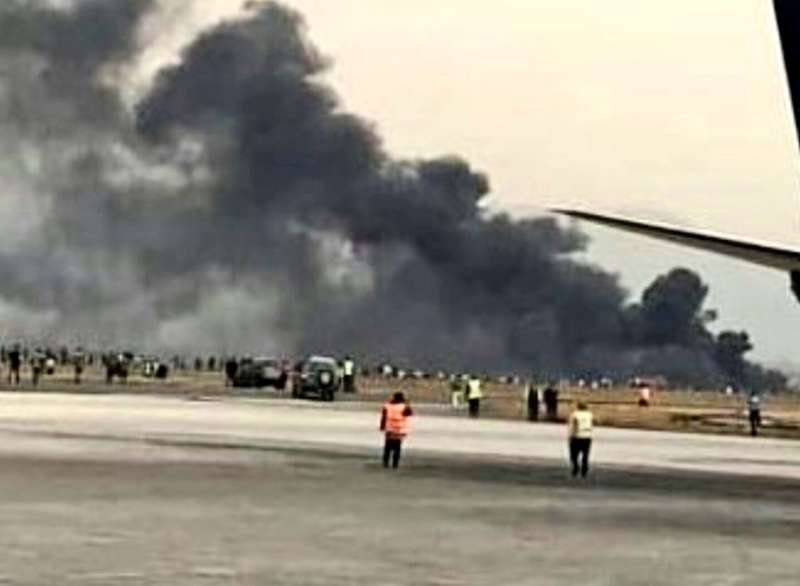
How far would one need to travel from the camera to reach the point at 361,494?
34375mm

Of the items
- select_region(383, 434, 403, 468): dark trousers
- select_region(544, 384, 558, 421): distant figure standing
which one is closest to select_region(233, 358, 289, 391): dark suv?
select_region(544, 384, 558, 421): distant figure standing

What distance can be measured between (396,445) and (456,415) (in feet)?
162

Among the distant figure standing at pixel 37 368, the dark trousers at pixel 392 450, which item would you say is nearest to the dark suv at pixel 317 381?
the distant figure standing at pixel 37 368

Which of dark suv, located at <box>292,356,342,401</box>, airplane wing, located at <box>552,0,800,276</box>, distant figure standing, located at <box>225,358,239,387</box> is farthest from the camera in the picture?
distant figure standing, located at <box>225,358,239,387</box>

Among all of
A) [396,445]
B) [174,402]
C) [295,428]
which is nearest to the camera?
[396,445]

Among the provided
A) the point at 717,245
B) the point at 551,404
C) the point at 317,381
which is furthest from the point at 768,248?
the point at 317,381

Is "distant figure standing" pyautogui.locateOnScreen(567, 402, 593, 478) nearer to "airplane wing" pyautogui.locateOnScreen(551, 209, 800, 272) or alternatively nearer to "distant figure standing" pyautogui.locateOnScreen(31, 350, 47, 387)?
"airplane wing" pyautogui.locateOnScreen(551, 209, 800, 272)

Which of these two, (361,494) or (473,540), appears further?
(361,494)

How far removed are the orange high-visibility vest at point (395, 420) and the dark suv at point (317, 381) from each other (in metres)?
68.2

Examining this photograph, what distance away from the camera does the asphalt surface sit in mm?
21688

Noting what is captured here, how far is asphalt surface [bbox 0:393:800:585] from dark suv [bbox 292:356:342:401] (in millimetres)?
53696

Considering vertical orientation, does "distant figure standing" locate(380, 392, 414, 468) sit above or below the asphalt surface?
above

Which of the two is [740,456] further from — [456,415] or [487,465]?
[456,415]

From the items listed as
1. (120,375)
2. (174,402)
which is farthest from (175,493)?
(120,375)
